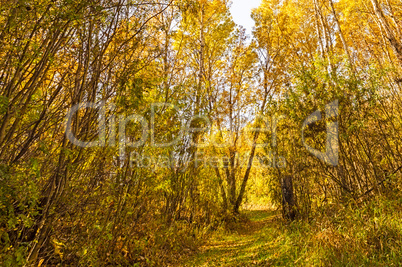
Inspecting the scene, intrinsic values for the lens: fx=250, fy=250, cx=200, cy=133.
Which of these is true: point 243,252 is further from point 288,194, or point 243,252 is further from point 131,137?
point 131,137

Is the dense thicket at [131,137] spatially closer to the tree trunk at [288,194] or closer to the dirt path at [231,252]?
the tree trunk at [288,194]

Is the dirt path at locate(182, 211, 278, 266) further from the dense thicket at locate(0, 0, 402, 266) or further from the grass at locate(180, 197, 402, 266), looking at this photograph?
the dense thicket at locate(0, 0, 402, 266)

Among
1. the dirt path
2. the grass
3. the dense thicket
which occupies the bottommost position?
the dirt path

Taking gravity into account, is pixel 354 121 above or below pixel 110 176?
above

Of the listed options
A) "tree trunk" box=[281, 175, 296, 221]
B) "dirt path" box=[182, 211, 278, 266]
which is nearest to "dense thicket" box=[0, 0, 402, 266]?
"tree trunk" box=[281, 175, 296, 221]

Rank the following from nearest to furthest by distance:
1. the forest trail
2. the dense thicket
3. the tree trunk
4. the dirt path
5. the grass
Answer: the dense thicket → the grass → the forest trail → the dirt path → the tree trunk

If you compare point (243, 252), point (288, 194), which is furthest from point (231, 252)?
point (288, 194)

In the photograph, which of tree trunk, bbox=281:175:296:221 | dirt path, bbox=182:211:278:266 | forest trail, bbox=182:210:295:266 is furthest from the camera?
tree trunk, bbox=281:175:296:221

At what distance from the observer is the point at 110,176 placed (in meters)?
3.40

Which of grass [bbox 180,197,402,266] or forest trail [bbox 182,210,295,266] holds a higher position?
grass [bbox 180,197,402,266]

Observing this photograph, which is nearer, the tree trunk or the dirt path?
the dirt path

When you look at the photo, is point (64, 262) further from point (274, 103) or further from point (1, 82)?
point (274, 103)

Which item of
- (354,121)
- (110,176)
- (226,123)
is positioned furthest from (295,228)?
(226,123)

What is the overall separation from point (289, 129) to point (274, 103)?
746mm
